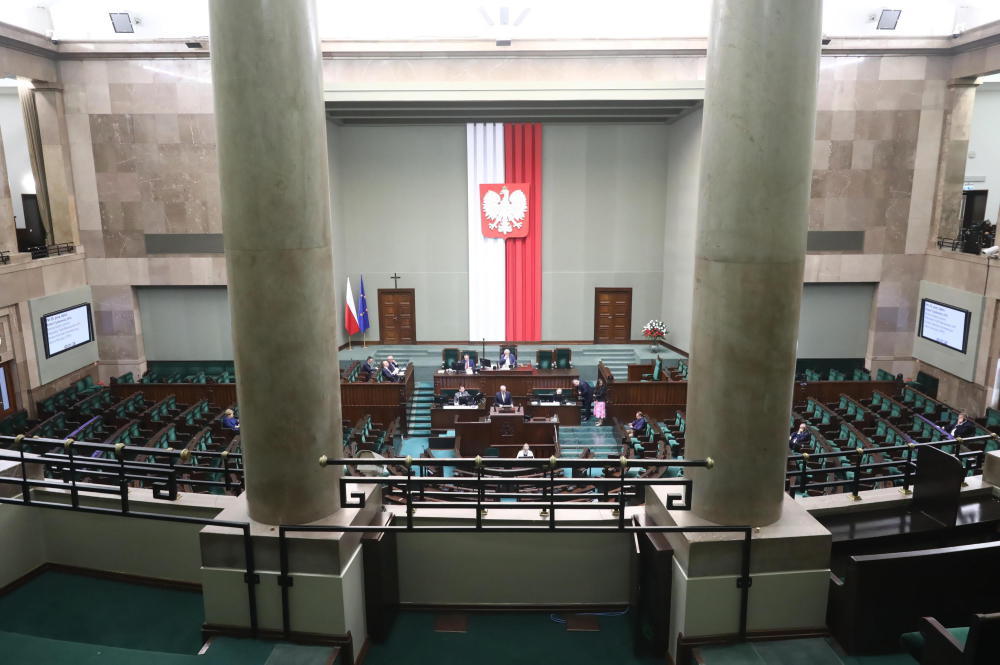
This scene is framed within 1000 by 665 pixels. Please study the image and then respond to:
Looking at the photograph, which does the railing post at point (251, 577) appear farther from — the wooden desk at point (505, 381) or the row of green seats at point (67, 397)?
the row of green seats at point (67, 397)

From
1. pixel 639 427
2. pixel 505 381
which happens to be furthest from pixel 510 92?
pixel 639 427

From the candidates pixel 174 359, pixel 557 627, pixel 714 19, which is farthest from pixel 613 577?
pixel 174 359

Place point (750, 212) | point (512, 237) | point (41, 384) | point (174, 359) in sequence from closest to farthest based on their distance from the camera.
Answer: point (750, 212), point (41, 384), point (174, 359), point (512, 237)

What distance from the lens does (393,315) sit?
20344mm

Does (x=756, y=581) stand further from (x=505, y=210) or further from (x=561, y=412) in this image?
(x=505, y=210)

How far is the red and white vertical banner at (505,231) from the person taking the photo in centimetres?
1939

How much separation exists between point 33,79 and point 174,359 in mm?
7194

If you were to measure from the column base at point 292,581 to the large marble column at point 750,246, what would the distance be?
8.38 feet

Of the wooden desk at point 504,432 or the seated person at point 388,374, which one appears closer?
the wooden desk at point 504,432

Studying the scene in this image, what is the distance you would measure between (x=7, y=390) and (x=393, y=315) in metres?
9.51

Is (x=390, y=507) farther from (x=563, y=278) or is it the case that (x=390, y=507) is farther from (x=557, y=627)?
(x=563, y=278)

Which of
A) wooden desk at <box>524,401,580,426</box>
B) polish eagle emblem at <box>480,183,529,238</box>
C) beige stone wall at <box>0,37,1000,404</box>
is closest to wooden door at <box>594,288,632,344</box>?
polish eagle emblem at <box>480,183,529,238</box>

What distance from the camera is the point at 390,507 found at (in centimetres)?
569

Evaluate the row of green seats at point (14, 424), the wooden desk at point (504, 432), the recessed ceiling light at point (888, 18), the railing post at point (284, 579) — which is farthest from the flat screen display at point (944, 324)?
the row of green seats at point (14, 424)
